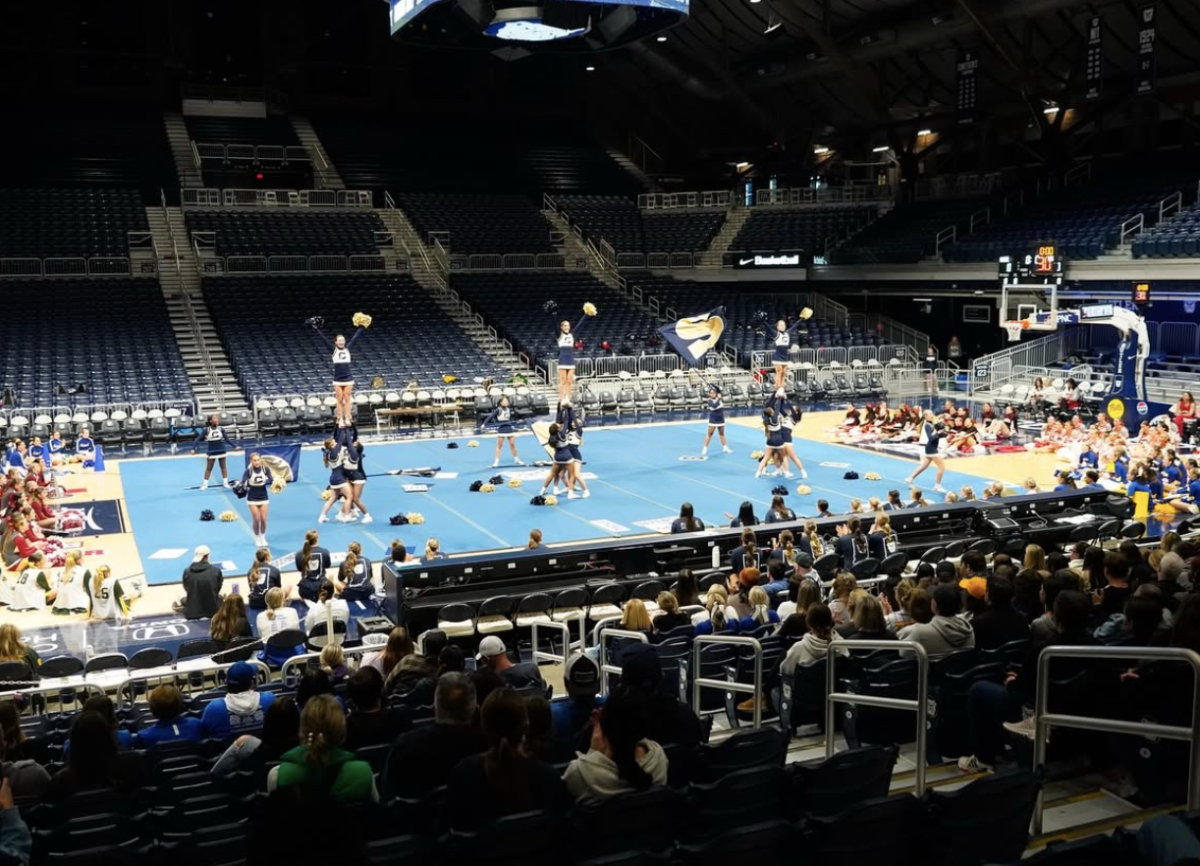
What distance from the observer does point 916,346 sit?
4903 centimetres

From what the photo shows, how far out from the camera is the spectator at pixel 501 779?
5.24 meters

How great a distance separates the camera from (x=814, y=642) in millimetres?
8680

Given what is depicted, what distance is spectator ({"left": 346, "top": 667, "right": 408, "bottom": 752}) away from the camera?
6.78 metres

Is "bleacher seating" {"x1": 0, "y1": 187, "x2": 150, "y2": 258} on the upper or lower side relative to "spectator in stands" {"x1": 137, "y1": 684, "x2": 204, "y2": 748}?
upper

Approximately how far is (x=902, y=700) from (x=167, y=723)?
505 centimetres

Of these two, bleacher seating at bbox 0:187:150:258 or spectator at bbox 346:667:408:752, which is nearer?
spectator at bbox 346:667:408:752

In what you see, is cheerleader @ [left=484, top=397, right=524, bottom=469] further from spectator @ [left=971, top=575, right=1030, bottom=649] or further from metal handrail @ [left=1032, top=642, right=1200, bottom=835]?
metal handrail @ [left=1032, top=642, right=1200, bottom=835]

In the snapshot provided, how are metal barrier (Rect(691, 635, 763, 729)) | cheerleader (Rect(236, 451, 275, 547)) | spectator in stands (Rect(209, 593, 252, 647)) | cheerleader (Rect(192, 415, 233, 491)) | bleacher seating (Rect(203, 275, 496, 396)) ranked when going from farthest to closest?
bleacher seating (Rect(203, 275, 496, 396))
cheerleader (Rect(192, 415, 233, 491))
cheerleader (Rect(236, 451, 275, 547))
spectator in stands (Rect(209, 593, 252, 647))
metal barrier (Rect(691, 635, 763, 729))

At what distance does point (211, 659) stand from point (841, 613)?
20.8ft

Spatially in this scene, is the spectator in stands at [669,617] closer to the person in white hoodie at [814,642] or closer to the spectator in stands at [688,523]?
the person in white hoodie at [814,642]

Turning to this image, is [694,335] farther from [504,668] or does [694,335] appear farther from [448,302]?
[448,302]

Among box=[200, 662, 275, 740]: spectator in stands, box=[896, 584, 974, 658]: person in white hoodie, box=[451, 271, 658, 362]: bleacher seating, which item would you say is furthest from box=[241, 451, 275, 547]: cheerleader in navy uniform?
box=[451, 271, 658, 362]: bleacher seating

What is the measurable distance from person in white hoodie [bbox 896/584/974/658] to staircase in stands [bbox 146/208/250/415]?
29303 millimetres

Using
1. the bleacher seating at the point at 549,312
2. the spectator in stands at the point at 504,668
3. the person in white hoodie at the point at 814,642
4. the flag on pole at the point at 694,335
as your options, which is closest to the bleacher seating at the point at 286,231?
the bleacher seating at the point at 549,312
